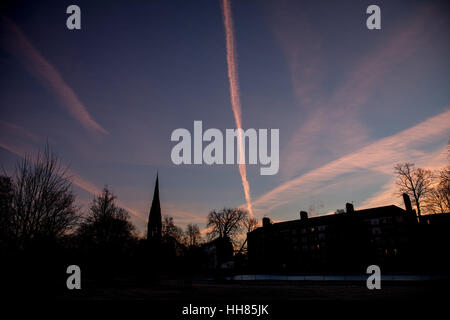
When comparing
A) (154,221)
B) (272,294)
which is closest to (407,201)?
(272,294)

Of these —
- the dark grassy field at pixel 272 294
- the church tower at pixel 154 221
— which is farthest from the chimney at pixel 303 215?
the dark grassy field at pixel 272 294

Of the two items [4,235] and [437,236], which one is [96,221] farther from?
[437,236]

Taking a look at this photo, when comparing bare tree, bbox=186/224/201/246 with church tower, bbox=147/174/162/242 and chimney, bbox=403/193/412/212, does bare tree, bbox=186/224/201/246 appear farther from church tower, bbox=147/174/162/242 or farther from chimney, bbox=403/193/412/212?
chimney, bbox=403/193/412/212

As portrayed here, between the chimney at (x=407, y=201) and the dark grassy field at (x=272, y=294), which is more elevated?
the chimney at (x=407, y=201)

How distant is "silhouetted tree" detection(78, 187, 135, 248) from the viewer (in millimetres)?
36156

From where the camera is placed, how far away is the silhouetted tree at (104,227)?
119 feet

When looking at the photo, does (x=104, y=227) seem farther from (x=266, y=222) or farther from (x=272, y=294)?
(x=266, y=222)

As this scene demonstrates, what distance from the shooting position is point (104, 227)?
123 feet

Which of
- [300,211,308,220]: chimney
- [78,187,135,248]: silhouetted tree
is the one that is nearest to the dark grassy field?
[78,187,135,248]: silhouetted tree

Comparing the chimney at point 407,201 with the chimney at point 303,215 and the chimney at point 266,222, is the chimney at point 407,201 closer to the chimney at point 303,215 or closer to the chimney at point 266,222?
the chimney at point 303,215

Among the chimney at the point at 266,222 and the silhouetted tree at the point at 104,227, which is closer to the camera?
the silhouetted tree at the point at 104,227

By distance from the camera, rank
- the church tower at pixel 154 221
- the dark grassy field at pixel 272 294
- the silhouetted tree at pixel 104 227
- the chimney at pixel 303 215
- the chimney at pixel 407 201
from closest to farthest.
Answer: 1. the dark grassy field at pixel 272 294
2. the silhouetted tree at pixel 104 227
3. the chimney at pixel 407 201
4. the church tower at pixel 154 221
5. the chimney at pixel 303 215
